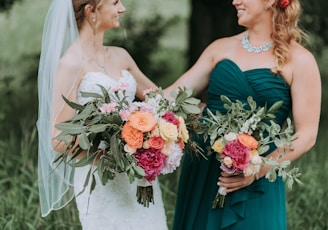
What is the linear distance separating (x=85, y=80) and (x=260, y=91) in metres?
0.96

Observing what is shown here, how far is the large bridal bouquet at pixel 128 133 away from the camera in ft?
12.7

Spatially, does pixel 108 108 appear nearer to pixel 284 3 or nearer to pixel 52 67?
pixel 52 67

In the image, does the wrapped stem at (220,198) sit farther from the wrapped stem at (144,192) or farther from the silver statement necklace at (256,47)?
the silver statement necklace at (256,47)

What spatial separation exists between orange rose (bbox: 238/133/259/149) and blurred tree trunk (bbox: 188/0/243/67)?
194 inches

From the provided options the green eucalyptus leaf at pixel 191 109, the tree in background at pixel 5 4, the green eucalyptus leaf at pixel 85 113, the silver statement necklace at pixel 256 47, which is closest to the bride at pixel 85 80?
the green eucalyptus leaf at pixel 85 113

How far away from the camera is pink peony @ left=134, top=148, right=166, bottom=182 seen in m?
3.91

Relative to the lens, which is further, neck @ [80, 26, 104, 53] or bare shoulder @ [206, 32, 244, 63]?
bare shoulder @ [206, 32, 244, 63]

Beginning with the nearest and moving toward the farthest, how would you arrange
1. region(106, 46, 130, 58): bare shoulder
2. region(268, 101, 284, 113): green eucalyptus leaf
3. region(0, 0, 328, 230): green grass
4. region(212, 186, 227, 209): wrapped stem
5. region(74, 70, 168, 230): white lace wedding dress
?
region(268, 101, 284, 113): green eucalyptus leaf, region(74, 70, 168, 230): white lace wedding dress, region(212, 186, 227, 209): wrapped stem, region(106, 46, 130, 58): bare shoulder, region(0, 0, 328, 230): green grass

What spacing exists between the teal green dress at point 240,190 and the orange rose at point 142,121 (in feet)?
1.68

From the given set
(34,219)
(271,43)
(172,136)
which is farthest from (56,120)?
(34,219)

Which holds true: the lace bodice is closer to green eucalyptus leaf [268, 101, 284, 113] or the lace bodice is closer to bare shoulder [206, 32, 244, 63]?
Answer: bare shoulder [206, 32, 244, 63]

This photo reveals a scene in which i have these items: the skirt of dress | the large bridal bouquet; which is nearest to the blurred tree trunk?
the skirt of dress

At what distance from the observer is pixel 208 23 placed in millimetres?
9055

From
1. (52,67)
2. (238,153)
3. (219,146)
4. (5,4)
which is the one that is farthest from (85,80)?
(5,4)
